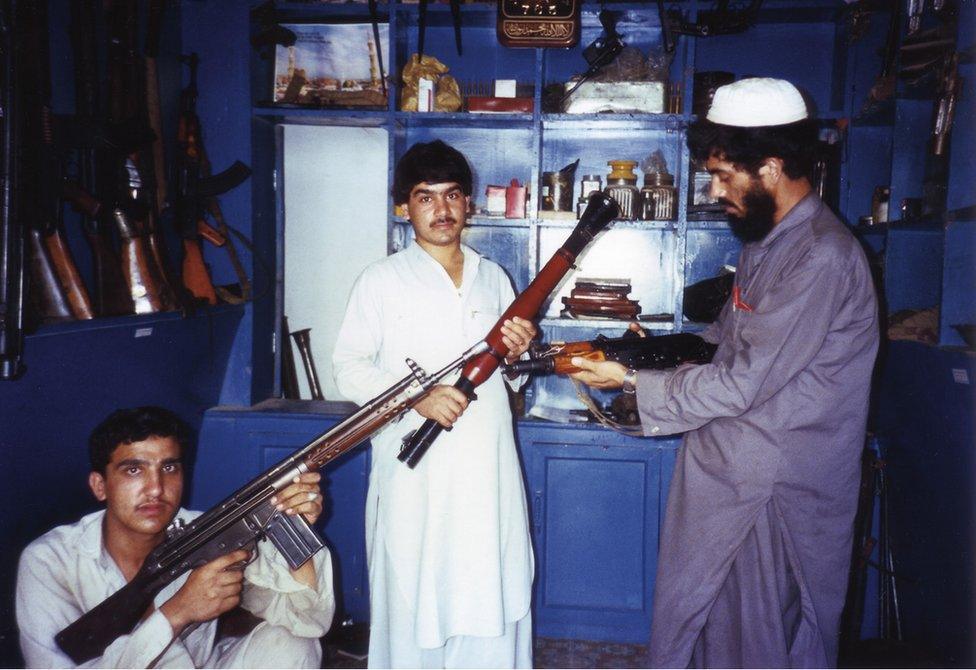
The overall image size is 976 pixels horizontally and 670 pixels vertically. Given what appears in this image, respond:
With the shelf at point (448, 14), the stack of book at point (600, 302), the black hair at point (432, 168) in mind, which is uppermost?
the shelf at point (448, 14)

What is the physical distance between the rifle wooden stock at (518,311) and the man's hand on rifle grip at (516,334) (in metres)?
0.02

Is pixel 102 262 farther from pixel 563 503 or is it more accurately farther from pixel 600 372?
pixel 563 503

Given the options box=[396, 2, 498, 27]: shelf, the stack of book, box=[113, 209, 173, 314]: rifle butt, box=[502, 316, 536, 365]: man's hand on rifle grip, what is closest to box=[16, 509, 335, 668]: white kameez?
box=[502, 316, 536, 365]: man's hand on rifle grip

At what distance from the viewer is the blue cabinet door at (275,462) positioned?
3.05m

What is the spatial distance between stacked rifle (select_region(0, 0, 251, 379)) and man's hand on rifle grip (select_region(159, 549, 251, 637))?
73cm

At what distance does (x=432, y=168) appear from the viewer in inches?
84.8

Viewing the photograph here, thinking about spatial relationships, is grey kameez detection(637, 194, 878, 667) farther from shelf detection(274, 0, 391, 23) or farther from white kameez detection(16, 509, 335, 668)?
shelf detection(274, 0, 391, 23)

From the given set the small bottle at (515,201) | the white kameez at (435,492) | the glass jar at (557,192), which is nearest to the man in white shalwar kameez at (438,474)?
the white kameez at (435,492)

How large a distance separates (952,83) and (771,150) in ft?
3.28

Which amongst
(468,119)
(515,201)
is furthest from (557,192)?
(468,119)

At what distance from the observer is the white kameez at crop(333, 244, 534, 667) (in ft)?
6.75

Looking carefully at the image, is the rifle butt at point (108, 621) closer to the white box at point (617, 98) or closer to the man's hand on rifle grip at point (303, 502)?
the man's hand on rifle grip at point (303, 502)

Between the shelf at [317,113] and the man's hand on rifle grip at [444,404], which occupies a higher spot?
the shelf at [317,113]

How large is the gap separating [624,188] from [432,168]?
136 cm
